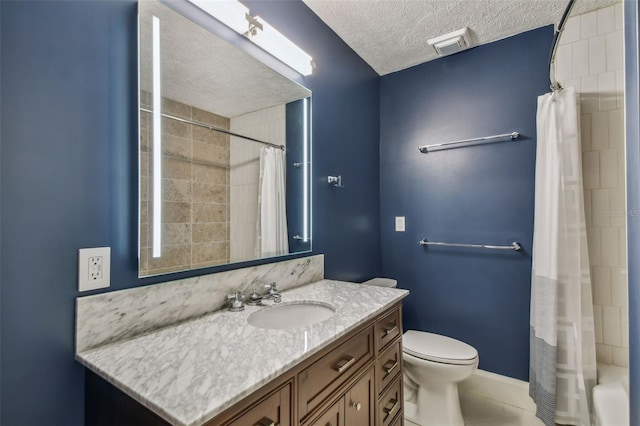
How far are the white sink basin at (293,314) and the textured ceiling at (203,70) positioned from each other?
0.88 meters

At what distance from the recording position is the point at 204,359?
0.79 m

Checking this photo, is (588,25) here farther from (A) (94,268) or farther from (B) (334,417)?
(A) (94,268)

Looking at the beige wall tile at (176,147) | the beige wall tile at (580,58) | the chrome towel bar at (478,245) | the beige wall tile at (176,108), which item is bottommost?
the chrome towel bar at (478,245)

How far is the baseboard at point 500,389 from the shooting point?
192cm

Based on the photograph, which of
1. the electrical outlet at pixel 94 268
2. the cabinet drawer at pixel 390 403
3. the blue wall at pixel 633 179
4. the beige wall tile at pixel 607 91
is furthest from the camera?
the beige wall tile at pixel 607 91

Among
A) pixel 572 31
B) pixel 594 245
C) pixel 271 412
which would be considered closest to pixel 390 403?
pixel 271 412

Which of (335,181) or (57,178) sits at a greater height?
(335,181)

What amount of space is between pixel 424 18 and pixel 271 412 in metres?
2.15

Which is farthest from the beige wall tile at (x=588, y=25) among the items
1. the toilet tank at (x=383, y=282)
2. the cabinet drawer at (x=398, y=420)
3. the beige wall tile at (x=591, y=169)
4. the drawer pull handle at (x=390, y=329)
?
the cabinet drawer at (x=398, y=420)

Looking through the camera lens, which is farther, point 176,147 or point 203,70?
point 203,70

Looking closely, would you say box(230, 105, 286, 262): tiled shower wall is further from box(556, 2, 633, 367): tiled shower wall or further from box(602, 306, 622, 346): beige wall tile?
box(602, 306, 622, 346): beige wall tile

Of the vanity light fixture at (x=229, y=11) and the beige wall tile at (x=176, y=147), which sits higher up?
the vanity light fixture at (x=229, y=11)

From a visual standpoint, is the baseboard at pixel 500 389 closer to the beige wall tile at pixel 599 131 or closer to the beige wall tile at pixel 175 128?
the beige wall tile at pixel 599 131

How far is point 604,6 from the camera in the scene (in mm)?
1773
